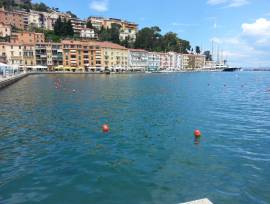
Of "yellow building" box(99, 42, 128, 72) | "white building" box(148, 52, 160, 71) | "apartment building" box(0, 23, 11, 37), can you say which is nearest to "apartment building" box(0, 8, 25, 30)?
"apartment building" box(0, 23, 11, 37)

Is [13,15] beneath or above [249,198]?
above

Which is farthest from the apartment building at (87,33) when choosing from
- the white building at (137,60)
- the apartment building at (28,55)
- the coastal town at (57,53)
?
the apartment building at (28,55)

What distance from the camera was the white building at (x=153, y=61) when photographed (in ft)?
612

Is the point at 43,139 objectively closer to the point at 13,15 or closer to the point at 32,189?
the point at 32,189

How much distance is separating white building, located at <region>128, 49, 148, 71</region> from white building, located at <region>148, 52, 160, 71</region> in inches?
186

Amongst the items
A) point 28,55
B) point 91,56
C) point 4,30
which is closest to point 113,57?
point 91,56

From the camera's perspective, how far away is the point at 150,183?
9672 millimetres

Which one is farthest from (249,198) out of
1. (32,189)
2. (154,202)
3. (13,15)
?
(13,15)

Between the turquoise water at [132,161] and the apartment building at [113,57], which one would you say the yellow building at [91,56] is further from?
the turquoise water at [132,161]

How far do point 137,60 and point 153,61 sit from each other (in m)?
18.7

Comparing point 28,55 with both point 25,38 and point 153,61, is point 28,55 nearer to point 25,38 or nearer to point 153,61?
point 25,38

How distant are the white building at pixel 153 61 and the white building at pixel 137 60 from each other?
15.5 ft

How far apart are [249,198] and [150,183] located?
10.4 feet

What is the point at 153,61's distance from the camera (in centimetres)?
19162
